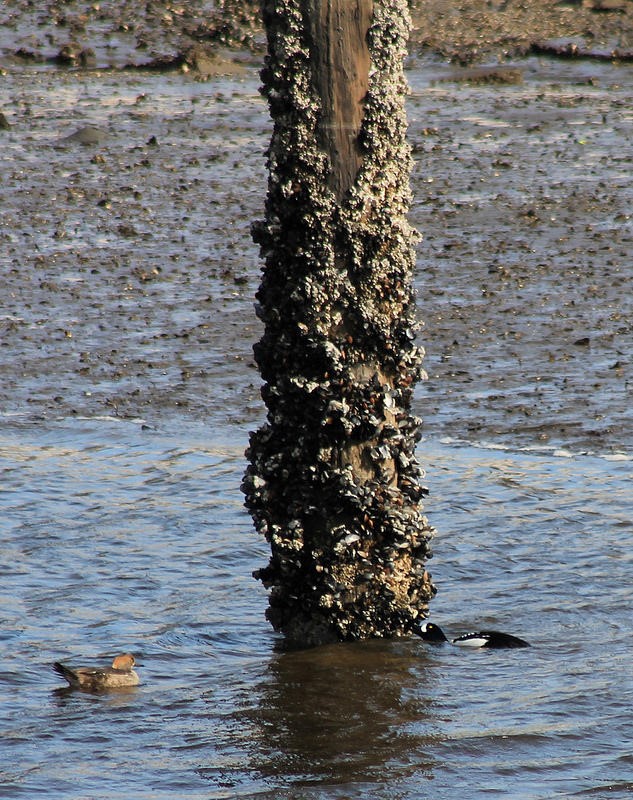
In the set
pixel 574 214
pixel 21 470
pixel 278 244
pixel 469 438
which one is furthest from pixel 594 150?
pixel 278 244

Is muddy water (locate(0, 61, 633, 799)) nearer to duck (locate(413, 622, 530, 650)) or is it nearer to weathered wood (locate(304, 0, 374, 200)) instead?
duck (locate(413, 622, 530, 650))

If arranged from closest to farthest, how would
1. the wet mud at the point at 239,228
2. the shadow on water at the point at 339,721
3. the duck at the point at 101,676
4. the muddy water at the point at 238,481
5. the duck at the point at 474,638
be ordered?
the shadow on water at the point at 339,721 → the muddy water at the point at 238,481 → the duck at the point at 101,676 → the duck at the point at 474,638 → the wet mud at the point at 239,228

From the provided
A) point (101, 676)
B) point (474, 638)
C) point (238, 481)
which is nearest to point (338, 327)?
point (474, 638)

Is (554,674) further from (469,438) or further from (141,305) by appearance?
(141,305)

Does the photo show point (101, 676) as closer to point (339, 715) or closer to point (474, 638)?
point (339, 715)

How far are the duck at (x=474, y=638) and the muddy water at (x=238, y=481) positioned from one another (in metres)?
0.07

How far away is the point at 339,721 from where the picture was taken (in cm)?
536

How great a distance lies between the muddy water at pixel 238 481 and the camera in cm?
514

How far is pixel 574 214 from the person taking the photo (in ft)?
45.8

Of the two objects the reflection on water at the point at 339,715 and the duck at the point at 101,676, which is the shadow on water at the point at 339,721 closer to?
the reflection on water at the point at 339,715

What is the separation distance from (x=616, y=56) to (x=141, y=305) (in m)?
12.3

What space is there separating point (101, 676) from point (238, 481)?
9.18 feet

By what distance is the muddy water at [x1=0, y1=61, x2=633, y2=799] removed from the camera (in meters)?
5.14

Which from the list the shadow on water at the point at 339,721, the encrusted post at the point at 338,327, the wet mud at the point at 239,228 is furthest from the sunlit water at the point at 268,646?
the wet mud at the point at 239,228
